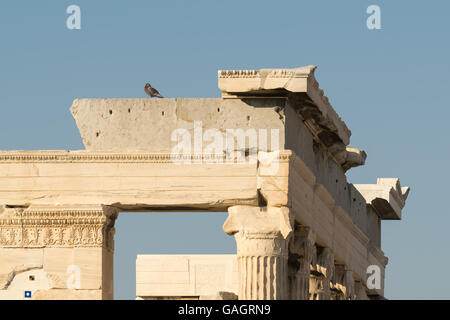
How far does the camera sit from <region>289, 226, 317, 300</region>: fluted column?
33594 mm

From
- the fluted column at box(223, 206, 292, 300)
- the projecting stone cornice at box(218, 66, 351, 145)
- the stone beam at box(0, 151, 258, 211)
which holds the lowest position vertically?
the fluted column at box(223, 206, 292, 300)

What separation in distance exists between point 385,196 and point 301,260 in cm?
941

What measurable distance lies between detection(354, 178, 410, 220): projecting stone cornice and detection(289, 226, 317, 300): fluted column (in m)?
8.76

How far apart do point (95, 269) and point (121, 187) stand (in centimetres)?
146

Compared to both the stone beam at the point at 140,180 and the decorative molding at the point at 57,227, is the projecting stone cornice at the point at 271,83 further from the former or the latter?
the decorative molding at the point at 57,227

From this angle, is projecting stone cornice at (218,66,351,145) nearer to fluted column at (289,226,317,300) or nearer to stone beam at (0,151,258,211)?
stone beam at (0,151,258,211)

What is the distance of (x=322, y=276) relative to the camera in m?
36.5

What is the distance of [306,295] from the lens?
34.0m

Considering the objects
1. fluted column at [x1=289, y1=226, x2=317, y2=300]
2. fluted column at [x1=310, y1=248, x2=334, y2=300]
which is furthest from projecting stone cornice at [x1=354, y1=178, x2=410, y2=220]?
fluted column at [x1=289, y1=226, x2=317, y2=300]

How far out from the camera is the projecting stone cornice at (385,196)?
42875mm

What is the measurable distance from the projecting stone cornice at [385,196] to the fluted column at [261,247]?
11585mm

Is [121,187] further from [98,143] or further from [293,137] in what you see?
[293,137]
